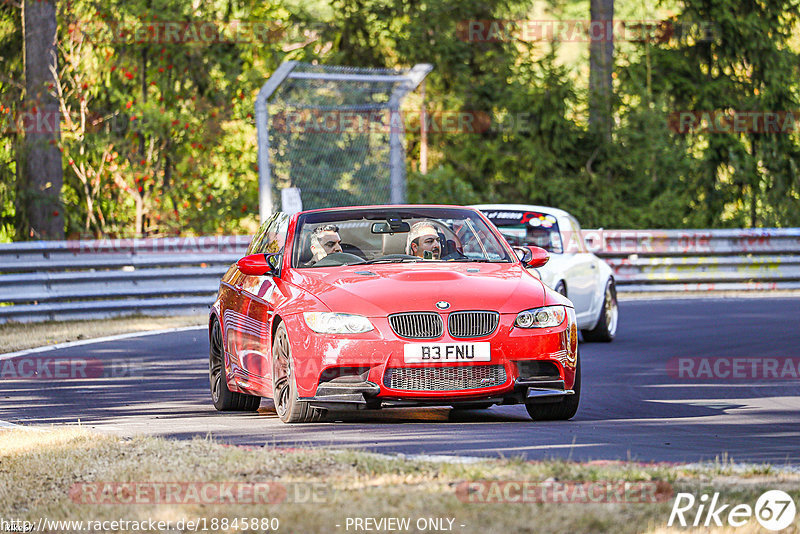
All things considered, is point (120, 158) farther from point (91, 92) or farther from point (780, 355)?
point (780, 355)

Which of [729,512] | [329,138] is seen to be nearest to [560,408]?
[729,512]

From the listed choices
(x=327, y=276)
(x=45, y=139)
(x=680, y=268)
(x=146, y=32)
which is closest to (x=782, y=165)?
(x=680, y=268)

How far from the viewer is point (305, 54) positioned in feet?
109

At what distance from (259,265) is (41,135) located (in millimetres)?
16330

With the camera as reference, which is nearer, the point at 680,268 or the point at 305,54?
the point at 680,268

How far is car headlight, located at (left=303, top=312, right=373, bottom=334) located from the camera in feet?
30.7

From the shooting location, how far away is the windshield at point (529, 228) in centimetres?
1680

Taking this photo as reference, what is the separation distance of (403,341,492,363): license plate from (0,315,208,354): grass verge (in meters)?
7.94

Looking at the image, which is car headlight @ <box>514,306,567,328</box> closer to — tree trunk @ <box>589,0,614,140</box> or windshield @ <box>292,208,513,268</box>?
windshield @ <box>292,208,513,268</box>

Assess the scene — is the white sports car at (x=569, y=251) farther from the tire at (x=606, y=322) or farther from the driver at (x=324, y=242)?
the driver at (x=324, y=242)

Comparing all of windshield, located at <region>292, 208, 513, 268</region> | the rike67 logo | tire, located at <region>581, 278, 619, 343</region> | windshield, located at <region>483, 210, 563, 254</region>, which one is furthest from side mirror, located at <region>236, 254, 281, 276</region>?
tire, located at <region>581, 278, 619, 343</region>

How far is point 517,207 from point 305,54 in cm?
1688

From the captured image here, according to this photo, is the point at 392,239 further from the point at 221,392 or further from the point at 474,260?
the point at 221,392

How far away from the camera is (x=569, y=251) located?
55.3 feet
